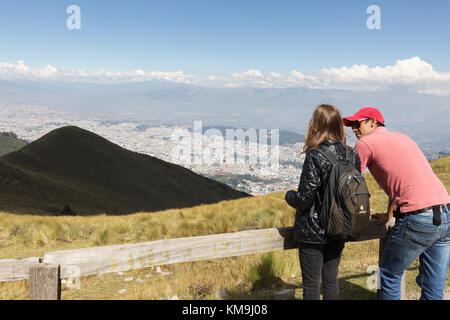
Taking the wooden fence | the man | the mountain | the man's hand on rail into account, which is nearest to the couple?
the man

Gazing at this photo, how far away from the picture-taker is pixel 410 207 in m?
3.20

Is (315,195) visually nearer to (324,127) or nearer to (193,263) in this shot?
(324,127)

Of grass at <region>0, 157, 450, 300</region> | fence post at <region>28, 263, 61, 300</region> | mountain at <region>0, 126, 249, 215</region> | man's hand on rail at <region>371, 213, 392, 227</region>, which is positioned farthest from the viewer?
mountain at <region>0, 126, 249, 215</region>

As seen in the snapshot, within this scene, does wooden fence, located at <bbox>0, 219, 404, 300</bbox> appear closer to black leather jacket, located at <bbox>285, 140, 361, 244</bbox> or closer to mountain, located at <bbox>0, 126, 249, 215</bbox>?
black leather jacket, located at <bbox>285, 140, 361, 244</bbox>

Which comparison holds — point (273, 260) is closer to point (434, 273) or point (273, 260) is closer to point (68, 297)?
point (434, 273)

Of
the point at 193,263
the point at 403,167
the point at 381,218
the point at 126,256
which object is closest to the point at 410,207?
the point at 403,167

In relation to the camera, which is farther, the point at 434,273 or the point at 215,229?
the point at 215,229

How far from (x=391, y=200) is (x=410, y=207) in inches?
10.5

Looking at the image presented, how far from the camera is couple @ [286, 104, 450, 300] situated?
10.4ft

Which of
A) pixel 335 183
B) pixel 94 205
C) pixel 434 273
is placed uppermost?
pixel 335 183

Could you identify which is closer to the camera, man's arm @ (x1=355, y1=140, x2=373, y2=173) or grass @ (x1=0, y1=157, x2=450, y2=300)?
man's arm @ (x1=355, y1=140, x2=373, y2=173)

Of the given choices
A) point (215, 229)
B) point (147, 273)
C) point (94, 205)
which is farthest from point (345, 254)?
point (94, 205)
